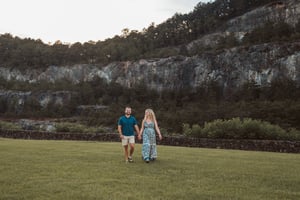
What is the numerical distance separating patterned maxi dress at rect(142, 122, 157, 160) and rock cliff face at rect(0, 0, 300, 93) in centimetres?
4973

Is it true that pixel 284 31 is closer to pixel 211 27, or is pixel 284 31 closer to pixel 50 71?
pixel 211 27

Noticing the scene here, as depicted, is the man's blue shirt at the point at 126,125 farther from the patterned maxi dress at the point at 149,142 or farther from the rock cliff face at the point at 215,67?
the rock cliff face at the point at 215,67

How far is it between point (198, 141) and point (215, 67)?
44.0 m

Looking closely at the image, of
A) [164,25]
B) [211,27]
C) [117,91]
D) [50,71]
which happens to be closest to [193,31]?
[211,27]

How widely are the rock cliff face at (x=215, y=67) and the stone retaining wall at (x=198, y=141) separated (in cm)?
3668

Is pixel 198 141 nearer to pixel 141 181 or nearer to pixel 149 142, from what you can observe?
pixel 149 142

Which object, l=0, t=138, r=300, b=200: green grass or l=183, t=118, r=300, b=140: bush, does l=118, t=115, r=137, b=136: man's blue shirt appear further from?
l=183, t=118, r=300, b=140: bush

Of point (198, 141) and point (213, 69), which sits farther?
point (213, 69)

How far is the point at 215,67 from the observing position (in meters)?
69.1

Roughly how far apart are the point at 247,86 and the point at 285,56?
796cm

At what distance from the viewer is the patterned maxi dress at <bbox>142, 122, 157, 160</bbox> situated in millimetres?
13289

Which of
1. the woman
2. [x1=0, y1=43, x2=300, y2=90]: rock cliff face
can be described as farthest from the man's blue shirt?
[x1=0, y1=43, x2=300, y2=90]: rock cliff face

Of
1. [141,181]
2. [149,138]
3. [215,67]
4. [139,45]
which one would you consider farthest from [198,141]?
[139,45]

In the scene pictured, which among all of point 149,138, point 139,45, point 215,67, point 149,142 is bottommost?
point 149,142
